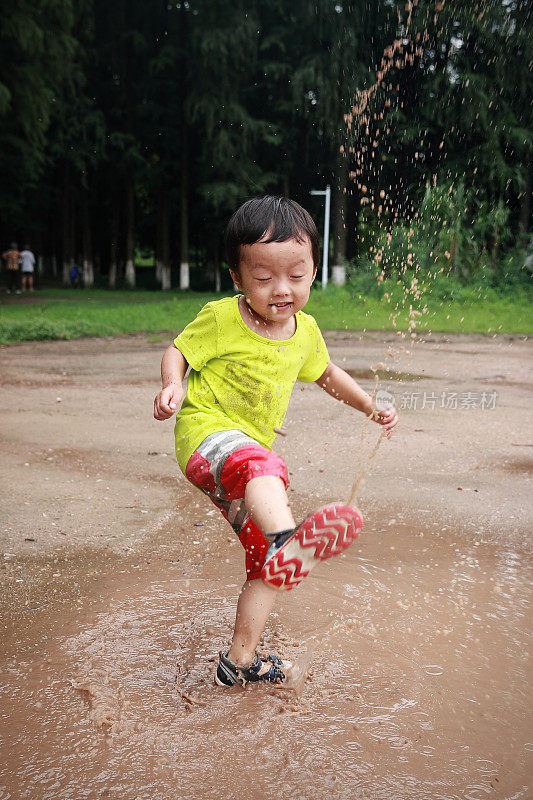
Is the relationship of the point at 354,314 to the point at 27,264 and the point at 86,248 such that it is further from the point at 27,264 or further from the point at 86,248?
the point at 86,248

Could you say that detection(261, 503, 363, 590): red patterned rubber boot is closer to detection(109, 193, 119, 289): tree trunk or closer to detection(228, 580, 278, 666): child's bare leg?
detection(228, 580, 278, 666): child's bare leg

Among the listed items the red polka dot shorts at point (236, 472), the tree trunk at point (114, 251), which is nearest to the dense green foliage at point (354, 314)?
the red polka dot shorts at point (236, 472)

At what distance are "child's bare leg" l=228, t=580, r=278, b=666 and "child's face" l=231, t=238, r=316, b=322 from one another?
81 cm

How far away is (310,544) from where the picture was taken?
2.01 metres

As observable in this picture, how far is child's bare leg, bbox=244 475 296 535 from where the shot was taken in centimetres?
211

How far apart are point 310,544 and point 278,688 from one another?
0.65 metres

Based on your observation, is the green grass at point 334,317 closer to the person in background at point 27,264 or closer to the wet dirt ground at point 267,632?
the person in background at point 27,264

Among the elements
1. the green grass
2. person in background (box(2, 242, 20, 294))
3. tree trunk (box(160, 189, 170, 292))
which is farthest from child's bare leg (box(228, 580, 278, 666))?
tree trunk (box(160, 189, 170, 292))

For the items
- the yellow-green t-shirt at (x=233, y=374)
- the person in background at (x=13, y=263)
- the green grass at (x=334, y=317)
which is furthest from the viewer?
the person in background at (x=13, y=263)

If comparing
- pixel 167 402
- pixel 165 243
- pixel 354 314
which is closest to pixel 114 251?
pixel 165 243

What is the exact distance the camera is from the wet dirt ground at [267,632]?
203 centimetres

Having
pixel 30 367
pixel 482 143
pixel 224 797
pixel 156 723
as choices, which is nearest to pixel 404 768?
pixel 224 797

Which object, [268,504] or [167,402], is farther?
[167,402]

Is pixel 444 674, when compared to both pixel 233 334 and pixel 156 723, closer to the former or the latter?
pixel 156 723
